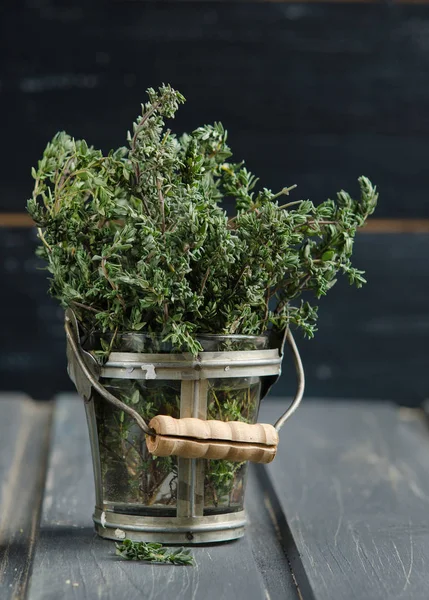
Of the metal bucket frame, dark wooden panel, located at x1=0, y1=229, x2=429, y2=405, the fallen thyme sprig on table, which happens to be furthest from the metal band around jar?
dark wooden panel, located at x1=0, y1=229, x2=429, y2=405

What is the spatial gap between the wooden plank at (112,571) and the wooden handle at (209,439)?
0.08 metres

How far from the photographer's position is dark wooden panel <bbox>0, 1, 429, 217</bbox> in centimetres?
129

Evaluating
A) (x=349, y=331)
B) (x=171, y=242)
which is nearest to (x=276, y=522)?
(x=171, y=242)

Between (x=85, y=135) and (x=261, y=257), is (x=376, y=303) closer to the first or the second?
(x=85, y=135)

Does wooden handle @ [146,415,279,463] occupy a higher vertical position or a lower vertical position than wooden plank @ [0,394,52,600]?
higher

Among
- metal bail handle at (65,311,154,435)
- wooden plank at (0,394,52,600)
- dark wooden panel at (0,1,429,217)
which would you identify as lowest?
wooden plank at (0,394,52,600)

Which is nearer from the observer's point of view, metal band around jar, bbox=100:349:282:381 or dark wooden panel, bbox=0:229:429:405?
metal band around jar, bbox=100:349:282:381

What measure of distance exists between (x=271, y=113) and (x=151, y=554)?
906 millimetres

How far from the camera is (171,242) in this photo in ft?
1.83

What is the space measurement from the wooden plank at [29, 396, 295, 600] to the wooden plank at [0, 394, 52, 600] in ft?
0.06

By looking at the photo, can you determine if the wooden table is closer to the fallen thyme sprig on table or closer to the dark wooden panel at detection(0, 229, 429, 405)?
the fallen thyme sprig on table

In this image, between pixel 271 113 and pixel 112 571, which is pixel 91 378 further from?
pixel 271 113

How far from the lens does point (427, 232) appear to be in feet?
4.52

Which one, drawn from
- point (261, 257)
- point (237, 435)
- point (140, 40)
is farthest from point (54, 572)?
point (140, 40)
